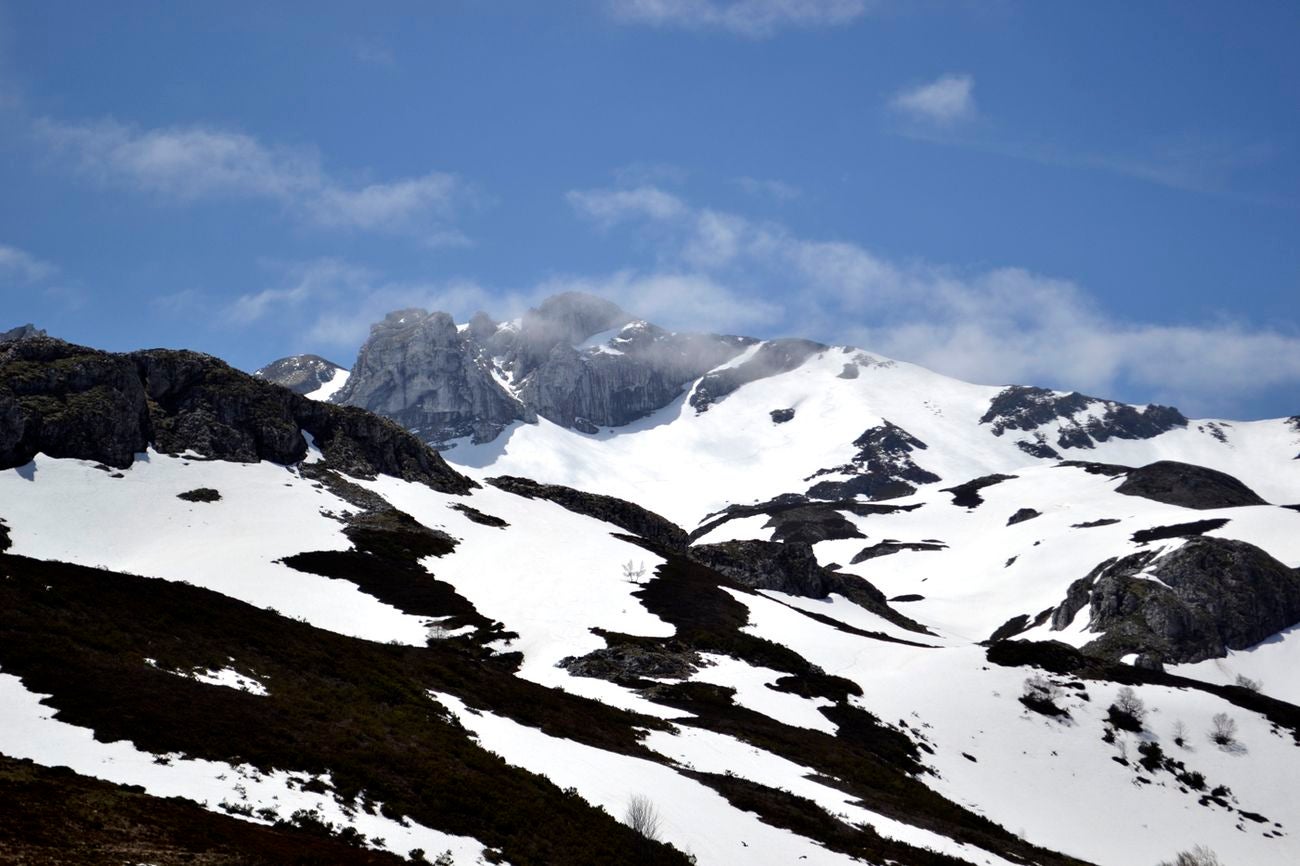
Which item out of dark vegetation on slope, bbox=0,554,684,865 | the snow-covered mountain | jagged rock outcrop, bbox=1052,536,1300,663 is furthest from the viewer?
jagged rock outcrop, bbox=1052,536,1300,663

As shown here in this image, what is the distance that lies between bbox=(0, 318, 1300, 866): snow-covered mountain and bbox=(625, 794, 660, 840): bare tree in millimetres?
169

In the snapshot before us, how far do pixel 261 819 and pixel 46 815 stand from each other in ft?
14.9

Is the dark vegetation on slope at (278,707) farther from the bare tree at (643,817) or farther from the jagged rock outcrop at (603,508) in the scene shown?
the jagged rock outcrop at (603,508)

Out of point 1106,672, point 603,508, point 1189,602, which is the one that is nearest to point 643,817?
point 1106,672

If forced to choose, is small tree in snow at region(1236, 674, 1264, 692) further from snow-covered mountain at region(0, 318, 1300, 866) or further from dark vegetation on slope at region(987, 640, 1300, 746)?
dark vegetation on slope at region(987, 640, 1300, 746)

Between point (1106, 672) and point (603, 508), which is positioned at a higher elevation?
point (603, 508)

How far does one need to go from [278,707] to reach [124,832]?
429 inches

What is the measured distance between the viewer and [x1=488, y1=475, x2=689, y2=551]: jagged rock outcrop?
5148 inches

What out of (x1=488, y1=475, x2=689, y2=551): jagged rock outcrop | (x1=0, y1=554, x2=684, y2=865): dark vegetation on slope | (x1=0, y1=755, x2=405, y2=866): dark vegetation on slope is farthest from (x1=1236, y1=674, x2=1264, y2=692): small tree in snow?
(x1=0, y1=755, x2=405, y2=866): dark vegetation on slope

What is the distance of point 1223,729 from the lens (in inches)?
2459

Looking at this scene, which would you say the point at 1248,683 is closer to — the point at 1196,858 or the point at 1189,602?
the point at 1189,602

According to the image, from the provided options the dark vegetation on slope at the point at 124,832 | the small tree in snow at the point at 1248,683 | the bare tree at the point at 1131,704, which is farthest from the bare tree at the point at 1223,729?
the dark vegetation on slope at the point at 124,832

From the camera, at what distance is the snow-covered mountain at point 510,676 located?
874 inches

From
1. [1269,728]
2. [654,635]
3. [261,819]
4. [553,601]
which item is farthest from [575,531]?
[261,819]
